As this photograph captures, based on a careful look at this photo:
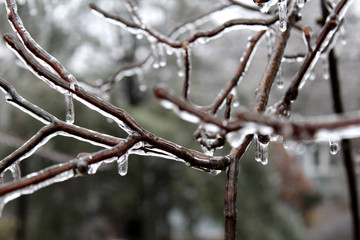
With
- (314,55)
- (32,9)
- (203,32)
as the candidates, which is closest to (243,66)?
(203,32)

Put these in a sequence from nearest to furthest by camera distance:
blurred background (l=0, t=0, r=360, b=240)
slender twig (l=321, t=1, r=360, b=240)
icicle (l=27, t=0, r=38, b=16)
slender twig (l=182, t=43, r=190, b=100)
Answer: slender twig (l=182, t=43, r=190, b=100), slender twig (l=321, t=1, r=360, b=240), icicle (l=27, t=0, r=38, b=16), blurred background (l=0, t=0, r=360, b=240)

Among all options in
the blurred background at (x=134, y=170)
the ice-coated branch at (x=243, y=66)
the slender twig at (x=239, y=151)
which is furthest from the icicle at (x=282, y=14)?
the blurred background at (x=134, y=170)

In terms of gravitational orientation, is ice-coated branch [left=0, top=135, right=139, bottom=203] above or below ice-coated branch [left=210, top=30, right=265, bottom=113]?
below

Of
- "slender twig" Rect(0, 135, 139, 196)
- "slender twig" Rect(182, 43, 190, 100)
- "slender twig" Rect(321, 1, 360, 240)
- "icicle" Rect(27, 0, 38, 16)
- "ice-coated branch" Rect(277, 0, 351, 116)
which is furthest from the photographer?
"icicle" Rect(27, 0, 38, 16)

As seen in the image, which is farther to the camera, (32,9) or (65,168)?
(32,9)

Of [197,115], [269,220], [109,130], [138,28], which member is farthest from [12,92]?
[269,220]

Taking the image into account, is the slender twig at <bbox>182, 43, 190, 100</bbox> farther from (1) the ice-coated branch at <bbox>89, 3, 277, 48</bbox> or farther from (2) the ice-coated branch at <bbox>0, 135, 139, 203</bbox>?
(2) the ice-coated branch at <bbox>0, 135, 139, 203</bbox>

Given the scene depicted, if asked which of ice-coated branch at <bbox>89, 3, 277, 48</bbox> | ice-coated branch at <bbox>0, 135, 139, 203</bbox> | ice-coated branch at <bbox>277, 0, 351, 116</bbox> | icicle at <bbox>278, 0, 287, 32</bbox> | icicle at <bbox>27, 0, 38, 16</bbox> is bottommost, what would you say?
ice-coated branch at <bbox>0, 135, 139, 203</bbox>

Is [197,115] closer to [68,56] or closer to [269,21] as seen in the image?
[269,21]

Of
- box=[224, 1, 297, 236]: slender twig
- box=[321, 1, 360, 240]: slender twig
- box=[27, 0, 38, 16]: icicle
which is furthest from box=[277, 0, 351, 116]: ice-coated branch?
box=[27, 0, 38, 16]: icicle

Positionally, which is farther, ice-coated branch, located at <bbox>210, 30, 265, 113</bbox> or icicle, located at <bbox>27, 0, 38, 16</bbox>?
icicle, located at <bbox>27, 0, 38, 16</bbox>

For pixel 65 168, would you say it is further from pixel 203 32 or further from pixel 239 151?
pixel 203 32
